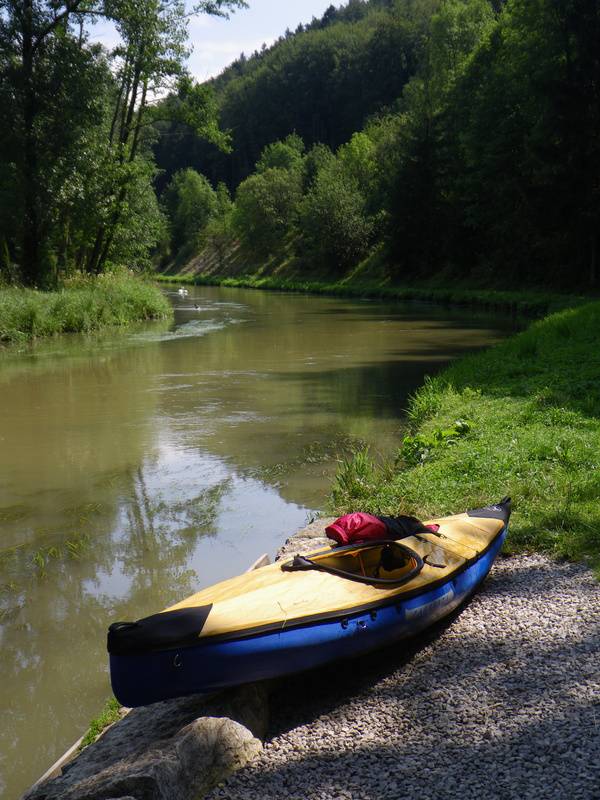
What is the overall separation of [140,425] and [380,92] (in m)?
98.2

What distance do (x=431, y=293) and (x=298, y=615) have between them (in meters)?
32.9

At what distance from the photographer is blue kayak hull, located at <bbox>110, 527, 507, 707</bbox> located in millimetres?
3268

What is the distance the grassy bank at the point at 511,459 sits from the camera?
5.62 meters

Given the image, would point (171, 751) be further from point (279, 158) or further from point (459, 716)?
point (279, 158)

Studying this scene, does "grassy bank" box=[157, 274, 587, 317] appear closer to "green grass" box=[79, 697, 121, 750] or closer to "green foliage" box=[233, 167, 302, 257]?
"green foliage" box=[233, 167, 302, 257]

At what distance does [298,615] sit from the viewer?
141 inches

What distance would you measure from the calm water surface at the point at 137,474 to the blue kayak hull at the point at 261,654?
83 centimetres

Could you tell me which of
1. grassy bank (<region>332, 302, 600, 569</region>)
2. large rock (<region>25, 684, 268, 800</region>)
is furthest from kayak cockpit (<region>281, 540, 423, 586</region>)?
grassy bank (<region>332, 302, 600, 569</region>)

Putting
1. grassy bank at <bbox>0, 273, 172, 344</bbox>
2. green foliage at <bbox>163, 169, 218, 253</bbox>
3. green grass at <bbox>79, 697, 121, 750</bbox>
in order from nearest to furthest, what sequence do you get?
green grass at <bbox>79, 697, 121, 750</bbox>
grassy bank at <bbox>0, 273, 172, 344</bbox>
green foliage at <bbox>163, 169, 218, 253</bbox>

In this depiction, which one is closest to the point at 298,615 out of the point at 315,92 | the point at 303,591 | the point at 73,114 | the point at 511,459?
the point at 303,591

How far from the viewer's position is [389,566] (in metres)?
4.46

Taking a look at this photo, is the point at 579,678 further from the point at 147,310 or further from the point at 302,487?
the point at 147,310

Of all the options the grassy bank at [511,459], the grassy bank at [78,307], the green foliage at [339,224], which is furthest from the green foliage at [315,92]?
the grassy bank at [511,459]

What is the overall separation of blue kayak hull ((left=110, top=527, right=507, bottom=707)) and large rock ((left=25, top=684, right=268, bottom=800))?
0.54 feet
